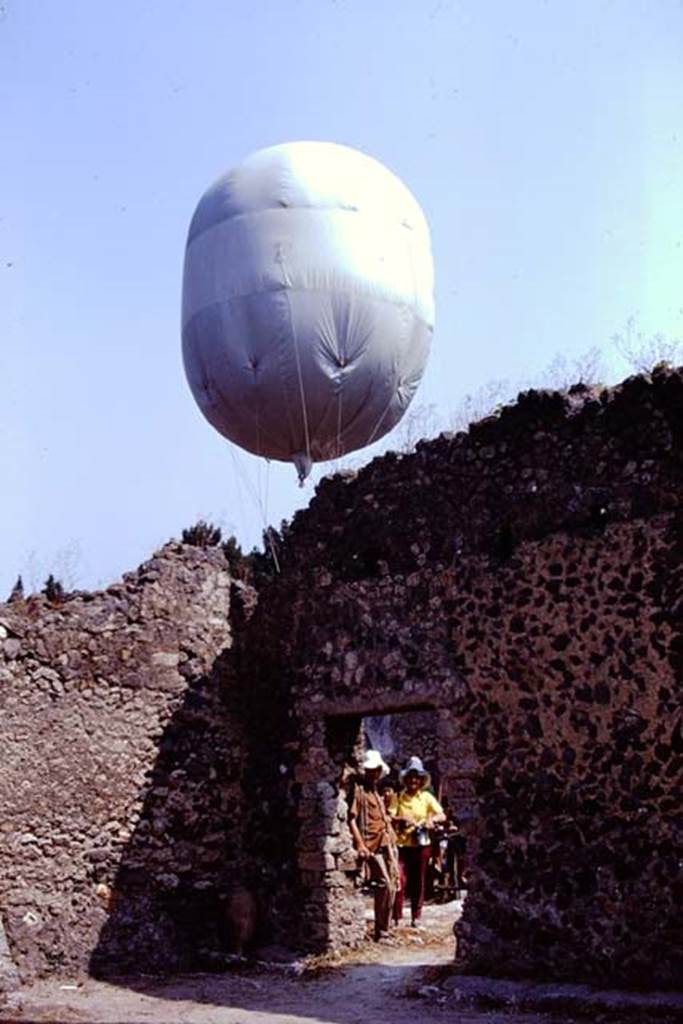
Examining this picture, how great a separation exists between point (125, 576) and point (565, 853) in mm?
4149

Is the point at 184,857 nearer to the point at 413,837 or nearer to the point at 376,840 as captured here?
the point at 376,840

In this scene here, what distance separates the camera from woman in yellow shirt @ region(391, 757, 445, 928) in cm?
1073

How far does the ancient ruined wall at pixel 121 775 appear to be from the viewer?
28.8 feet

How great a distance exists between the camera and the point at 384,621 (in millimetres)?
9258

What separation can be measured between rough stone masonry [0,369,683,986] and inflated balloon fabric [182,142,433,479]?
78cm

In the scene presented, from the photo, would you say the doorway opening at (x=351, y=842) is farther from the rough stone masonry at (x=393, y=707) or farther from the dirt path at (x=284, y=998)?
the dirt path at (x=284, y=998)

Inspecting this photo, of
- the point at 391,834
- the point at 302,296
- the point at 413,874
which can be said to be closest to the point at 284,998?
the point at 391,834

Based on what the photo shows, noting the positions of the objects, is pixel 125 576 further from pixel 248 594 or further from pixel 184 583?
pixel 248 594

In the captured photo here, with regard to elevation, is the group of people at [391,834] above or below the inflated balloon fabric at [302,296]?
below

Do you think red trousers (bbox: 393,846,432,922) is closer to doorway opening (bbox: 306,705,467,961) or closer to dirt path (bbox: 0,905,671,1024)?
doorway opening (bbox: 306,705,467,961)

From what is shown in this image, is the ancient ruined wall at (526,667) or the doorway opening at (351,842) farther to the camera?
the doorway opening at (351,842)

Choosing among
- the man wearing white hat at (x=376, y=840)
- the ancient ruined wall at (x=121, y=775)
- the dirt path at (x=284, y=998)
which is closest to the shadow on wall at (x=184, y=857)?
the ancient ruined wall at (x=121, y=775)

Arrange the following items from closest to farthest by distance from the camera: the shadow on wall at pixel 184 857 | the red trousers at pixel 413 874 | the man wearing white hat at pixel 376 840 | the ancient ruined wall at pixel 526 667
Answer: the ancient ruined wall at pixel 526 667 → the shadow on wall at pixel 184 857 → the man wearing white hat at pixel 376 840 → the red trousers at pixel 413 874

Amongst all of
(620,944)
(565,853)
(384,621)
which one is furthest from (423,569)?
(620,944)
